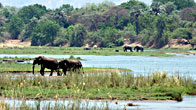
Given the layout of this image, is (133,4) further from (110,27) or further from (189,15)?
(110,27)

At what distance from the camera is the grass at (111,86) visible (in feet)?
77.8

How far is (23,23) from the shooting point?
130m

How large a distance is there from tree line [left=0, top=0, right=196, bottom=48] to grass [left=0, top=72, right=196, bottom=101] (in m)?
62.8

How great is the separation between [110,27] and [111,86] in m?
82.7

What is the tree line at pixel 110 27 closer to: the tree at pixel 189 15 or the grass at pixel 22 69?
the tree at pixel 189 15

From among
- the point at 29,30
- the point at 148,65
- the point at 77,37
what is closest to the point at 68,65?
the point at 148,65

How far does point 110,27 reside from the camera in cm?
10825

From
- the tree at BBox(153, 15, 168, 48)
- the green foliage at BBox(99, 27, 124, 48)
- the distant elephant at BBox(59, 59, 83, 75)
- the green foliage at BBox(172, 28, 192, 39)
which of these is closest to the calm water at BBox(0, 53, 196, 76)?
the distant elephant at BBox(59, 59, 83, 75)

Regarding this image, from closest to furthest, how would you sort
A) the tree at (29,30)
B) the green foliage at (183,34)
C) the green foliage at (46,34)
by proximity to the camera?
the green foliage at (183,34), the green foliage at (46,34), the tree at (29,30)

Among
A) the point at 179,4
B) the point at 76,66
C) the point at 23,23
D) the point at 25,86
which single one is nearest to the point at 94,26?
the point at 23,23

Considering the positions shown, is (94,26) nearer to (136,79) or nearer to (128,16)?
(128,16)

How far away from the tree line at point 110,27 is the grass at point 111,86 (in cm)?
6283

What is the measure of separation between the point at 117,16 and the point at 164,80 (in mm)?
93469

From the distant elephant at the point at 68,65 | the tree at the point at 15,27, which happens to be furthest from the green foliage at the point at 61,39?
the distant elephant at the point at 68,65
